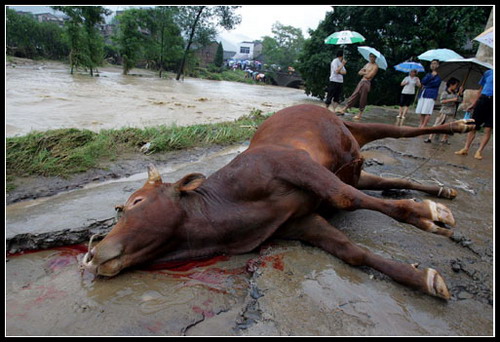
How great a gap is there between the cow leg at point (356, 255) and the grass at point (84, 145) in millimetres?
3538

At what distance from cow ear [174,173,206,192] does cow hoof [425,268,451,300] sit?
6.11 ft

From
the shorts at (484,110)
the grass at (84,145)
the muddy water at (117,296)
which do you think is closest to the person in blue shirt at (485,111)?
the shorts at (484,110)

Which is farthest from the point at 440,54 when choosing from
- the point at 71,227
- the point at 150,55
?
the point at 150,55

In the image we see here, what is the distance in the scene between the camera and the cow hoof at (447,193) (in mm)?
4120

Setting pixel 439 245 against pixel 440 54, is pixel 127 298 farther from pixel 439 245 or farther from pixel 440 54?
pixel 440 54

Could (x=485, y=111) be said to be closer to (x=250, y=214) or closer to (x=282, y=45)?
(x=250, y=214)

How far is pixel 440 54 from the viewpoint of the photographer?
1061cm

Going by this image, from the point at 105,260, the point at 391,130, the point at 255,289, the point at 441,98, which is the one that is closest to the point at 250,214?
the point at 255,289

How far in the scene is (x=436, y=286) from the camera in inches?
89.1

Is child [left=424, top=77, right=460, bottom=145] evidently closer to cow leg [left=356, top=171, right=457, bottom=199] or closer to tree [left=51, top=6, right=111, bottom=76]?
cow leg [left=356, top=171, right=457, bottom=199]

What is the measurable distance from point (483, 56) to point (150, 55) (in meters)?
32.3

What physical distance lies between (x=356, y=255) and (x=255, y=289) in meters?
0.81

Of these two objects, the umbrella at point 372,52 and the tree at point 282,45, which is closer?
the umbrella at point 372,52

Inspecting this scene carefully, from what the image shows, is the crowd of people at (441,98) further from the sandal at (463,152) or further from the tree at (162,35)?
the tree at (162,35)
